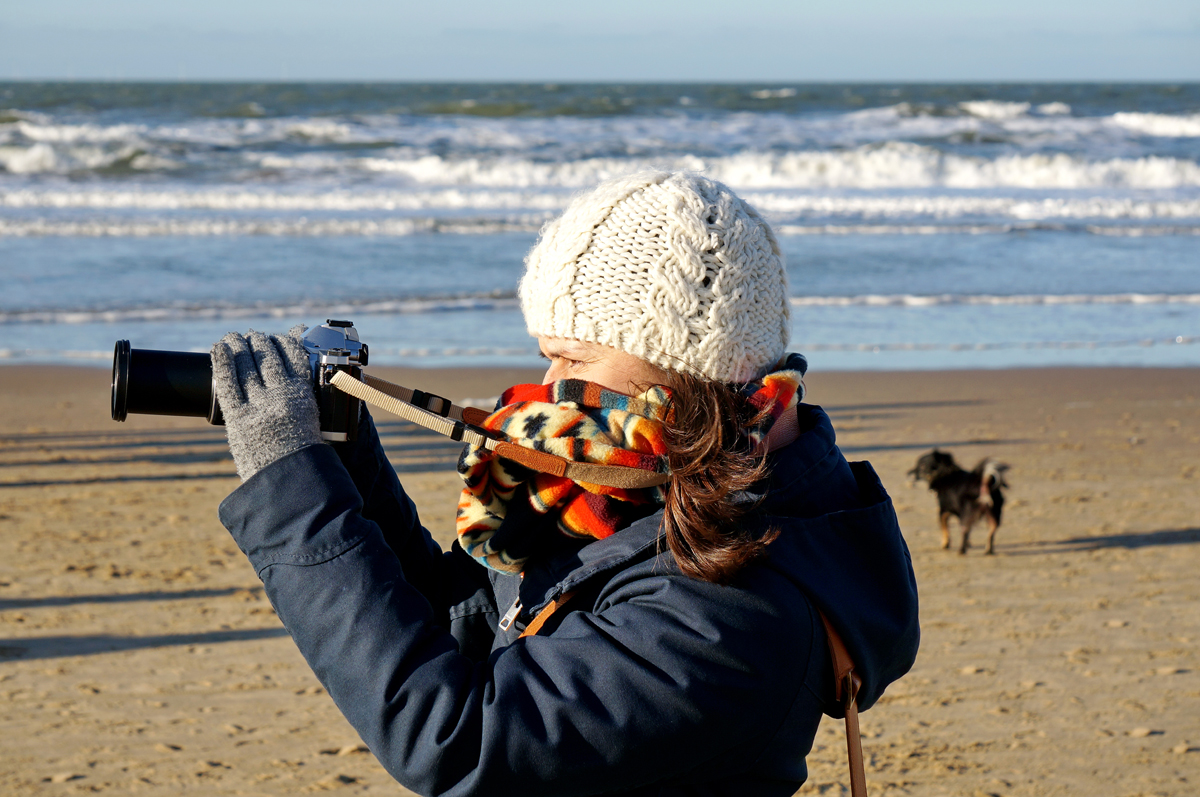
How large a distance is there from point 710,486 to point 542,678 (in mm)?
267

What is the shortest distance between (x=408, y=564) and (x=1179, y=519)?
4885 mm

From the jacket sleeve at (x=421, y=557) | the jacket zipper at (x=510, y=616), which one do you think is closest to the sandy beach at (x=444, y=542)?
the jacket sleeve at (x=421, y=557)

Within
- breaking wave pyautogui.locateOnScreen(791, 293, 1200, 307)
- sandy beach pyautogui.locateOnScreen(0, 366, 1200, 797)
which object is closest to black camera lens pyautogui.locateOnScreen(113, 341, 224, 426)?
sandy beach pyautogui.locateOnScreen(0, 366, 1200, 797)

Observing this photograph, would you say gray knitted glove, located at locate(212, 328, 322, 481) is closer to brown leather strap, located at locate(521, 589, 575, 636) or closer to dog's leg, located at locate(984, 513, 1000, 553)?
brown leather strap, located at locate(521, 589, 575, 636)

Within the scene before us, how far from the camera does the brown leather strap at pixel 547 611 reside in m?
1.23

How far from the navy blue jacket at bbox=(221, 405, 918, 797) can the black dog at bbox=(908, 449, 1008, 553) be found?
377 centimetres

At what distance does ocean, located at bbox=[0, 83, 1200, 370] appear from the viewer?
393 inches

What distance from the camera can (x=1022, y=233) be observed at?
16266 millimetres

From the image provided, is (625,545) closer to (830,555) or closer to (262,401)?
(830,555)

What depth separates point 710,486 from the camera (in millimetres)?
1151

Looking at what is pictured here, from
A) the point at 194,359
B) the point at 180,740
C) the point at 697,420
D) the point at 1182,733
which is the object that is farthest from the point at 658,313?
the point at 1182,733

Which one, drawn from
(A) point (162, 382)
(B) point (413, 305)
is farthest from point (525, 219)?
(A) point (162, 382)

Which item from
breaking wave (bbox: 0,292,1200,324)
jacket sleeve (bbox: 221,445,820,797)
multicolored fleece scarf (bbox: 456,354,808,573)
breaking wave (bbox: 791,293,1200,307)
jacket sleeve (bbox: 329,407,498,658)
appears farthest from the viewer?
breaking wave (bbox: 791,293,1200,307)

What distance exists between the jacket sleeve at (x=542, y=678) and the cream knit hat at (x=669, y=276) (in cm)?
28
